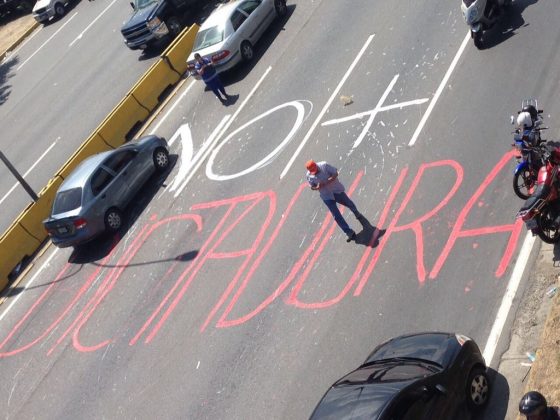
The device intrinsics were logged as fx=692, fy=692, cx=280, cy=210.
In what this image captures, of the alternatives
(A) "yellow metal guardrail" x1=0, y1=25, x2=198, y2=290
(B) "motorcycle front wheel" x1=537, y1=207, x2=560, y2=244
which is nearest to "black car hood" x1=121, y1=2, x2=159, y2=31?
(A) "yellow metal guardrail" x1=0, y1=25, x2=198, y2=290

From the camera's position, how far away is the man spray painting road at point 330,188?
12.4 meters

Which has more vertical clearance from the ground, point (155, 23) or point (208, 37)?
point (155, 23)

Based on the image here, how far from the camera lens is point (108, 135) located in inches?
826

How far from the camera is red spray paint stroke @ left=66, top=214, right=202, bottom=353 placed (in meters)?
14.7

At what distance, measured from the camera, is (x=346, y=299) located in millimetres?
11672

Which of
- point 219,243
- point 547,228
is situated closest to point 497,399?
point 547,228

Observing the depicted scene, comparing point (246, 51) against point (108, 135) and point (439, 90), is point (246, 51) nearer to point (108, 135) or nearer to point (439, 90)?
point (108, 135)

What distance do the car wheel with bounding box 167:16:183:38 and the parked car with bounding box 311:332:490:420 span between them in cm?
1813

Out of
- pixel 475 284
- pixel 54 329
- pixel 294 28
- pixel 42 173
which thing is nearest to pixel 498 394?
pixel 475 284

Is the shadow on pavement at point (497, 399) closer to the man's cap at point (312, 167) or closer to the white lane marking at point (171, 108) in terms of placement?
the man's cap at point (312, 167)

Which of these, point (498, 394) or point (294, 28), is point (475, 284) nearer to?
point (498, 394)

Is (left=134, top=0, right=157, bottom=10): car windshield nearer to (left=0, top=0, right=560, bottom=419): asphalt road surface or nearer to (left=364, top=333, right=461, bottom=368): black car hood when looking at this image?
(left=0, top=0, right=560, bottom=419): asphalt road surface

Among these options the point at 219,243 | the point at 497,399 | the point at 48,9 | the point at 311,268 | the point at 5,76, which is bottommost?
the point at 497,399

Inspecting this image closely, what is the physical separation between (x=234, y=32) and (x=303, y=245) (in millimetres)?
9489
